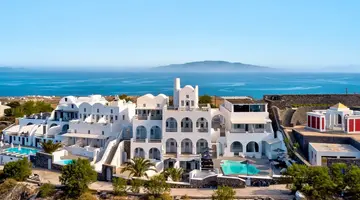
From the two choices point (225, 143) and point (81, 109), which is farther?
point (81, 109)

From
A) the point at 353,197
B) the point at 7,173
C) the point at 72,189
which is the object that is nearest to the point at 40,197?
the point at 72,189

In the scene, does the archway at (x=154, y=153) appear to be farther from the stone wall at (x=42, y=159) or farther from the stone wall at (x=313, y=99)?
the stone wall at (x=313, y=99)

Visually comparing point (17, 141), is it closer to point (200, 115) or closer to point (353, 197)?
point (200, 115)

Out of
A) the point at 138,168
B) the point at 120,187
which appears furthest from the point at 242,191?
the point at 120,187

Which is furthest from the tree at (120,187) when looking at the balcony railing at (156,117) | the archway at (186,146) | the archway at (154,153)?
the balcony railing at (156,117)

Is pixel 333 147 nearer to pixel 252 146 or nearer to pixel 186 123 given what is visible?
A: pixel 252 146

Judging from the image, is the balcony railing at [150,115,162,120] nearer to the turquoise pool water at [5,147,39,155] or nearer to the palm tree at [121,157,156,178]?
the palm tree at [121,157,156,178]

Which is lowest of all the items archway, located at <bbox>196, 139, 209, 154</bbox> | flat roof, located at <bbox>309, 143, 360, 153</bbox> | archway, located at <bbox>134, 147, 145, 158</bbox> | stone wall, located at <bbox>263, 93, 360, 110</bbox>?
archway, located at <bbox>134, 147, 145, 158</bbox>

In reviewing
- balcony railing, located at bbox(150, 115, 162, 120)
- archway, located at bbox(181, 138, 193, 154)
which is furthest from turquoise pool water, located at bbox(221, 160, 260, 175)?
balcony railing, located at bbox(150, 115, 162, 120)

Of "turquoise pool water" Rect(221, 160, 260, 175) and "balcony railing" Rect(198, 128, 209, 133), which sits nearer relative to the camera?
"turquoise pool water" Rect(221, 160, 260, 175)
